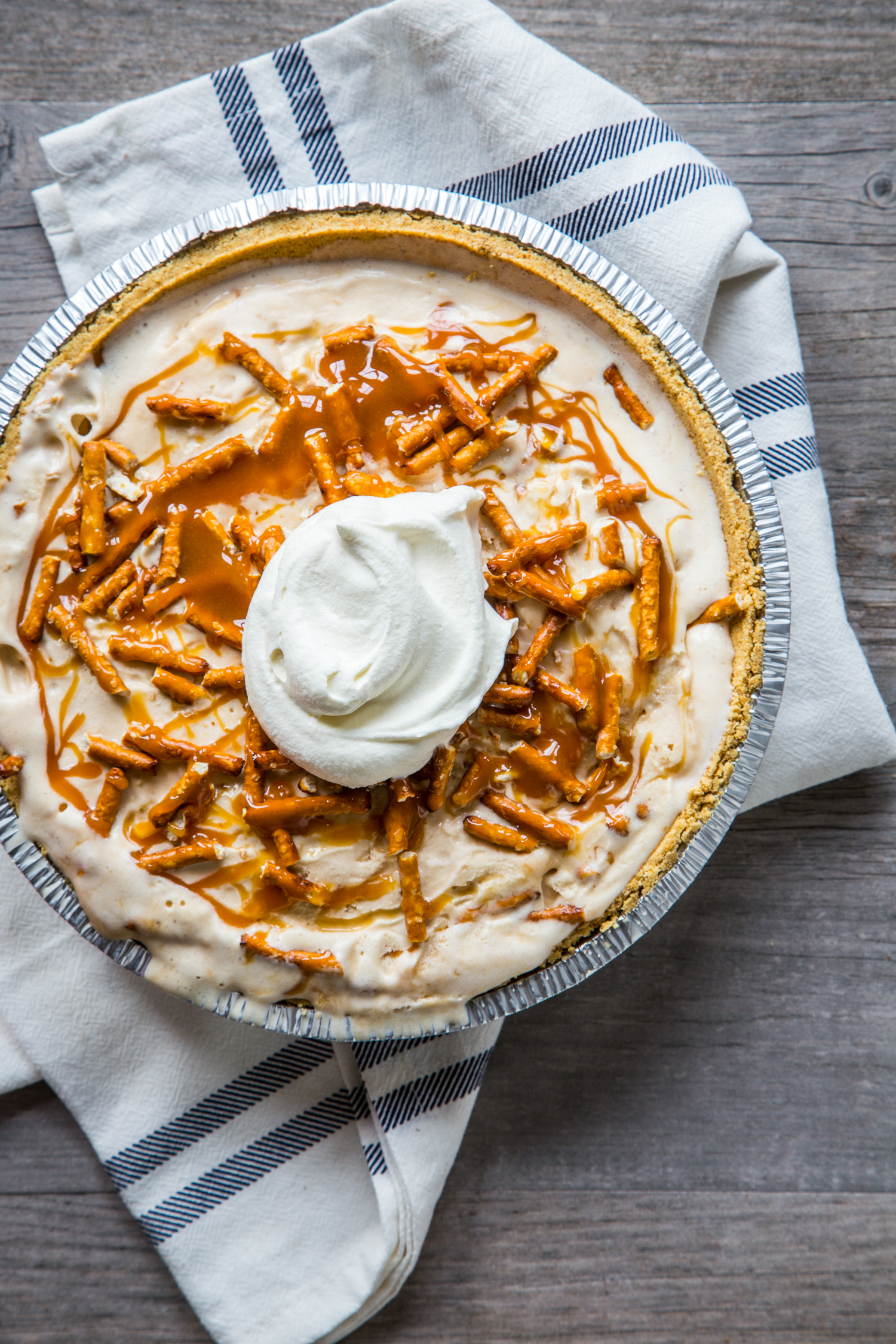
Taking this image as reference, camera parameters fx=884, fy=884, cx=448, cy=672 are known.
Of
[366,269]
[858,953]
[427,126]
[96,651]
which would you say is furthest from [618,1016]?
[427,126]

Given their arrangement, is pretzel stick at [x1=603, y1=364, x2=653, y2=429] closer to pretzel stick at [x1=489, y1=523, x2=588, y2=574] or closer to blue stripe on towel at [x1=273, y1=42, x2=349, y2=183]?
pretzel stick at [x1=489, y1=523, x2=588, y2=574]

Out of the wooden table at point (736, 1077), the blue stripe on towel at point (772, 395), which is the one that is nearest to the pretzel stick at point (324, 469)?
the blue stripe on towel at point (772, 395)

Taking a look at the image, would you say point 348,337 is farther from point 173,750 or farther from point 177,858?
point 177,858

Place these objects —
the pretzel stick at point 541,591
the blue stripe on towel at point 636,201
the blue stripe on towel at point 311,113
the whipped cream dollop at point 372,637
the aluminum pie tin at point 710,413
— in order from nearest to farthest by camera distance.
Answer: the whipped cream dollop at point 372,637 < the pretzel stick at point 541,591 < the aluminum pie tin at point 710,413 < the blue stripe on towel at point 636,201 < the blue stripe on towel at point 311,113

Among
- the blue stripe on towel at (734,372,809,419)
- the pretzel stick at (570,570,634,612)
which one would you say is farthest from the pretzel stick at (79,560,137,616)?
the blue stripe on towel at (734,372,809,419)

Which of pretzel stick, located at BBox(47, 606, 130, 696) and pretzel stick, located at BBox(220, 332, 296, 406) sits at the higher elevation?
pretzel stick, located at BBox(220, 332, 296, 406)

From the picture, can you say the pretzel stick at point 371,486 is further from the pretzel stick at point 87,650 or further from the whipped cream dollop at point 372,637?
the pretzel stick at point 87,650

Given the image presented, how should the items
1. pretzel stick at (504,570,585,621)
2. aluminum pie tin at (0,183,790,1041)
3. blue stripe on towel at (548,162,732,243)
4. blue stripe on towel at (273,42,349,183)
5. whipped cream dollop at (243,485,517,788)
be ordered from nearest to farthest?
1. whipped cream dollop at (243,485,517,788)
2. pretzel stick at (504,570,585,621)
3. aluminum pie tin at (0,183,790,1041)
4. blue stripe on towel at (548,162,732,243)
5. blue stripe on towel at (273,42,349,183)
